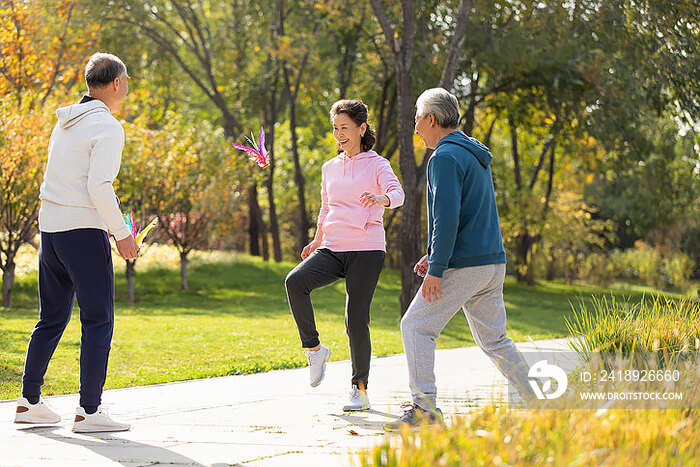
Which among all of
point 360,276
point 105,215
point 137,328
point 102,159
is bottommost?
point 137,328

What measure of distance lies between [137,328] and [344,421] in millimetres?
7911

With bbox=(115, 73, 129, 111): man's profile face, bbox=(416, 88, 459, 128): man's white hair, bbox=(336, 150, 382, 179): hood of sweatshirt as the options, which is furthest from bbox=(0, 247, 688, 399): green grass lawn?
bbox=(416, 88, 459, 128): man's white hair

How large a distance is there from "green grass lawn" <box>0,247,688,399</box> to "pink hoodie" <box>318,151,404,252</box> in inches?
105

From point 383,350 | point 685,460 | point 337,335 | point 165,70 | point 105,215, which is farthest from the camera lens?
point 165,70

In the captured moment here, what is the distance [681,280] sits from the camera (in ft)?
111

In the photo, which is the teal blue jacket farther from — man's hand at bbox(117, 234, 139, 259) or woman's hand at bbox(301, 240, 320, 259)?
man's hand at bbox(117, 234, 139, 259)

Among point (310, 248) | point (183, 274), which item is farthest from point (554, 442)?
point (183, 274)

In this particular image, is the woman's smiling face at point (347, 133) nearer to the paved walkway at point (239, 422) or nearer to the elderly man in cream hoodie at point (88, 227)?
the elderly man in cream hoodie at point (88, 227)

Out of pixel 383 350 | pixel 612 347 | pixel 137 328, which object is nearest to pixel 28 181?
pixel 137 328

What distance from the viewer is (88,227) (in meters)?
4.83

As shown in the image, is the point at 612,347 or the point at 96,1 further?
the point at 96,1

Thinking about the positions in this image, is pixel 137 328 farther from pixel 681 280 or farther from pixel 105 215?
pixel 681 280

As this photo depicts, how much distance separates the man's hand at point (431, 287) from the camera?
466 centimetres

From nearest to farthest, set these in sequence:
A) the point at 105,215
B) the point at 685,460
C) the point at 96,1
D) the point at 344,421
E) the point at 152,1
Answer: the point at 685,460 < the point at 105,215 < the point at 344,421 < the point at 96,1 < the point at 152,1
